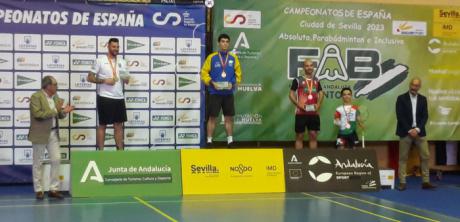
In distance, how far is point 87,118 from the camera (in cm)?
1088

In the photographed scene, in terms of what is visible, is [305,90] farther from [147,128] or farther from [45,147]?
[45,147]

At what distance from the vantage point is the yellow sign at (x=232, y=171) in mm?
9742

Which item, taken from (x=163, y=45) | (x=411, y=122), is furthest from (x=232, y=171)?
(x=411, y=122)

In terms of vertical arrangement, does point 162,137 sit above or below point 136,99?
below

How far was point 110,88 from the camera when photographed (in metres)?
10.1

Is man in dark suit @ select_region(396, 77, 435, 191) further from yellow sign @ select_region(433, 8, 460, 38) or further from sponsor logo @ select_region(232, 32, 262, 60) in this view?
sponsor logo @ select_region(232, 32, 262, 60)

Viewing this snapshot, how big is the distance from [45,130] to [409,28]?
7274 mm

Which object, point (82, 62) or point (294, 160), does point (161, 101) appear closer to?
point (82, 62)

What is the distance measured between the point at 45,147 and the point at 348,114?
5312 mm

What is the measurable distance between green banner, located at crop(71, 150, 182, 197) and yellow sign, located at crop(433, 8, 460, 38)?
19.8 ft

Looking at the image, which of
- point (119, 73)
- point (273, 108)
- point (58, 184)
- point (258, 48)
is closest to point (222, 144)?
point (273, 108)

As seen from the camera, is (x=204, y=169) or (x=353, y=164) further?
(x=353, y=164)

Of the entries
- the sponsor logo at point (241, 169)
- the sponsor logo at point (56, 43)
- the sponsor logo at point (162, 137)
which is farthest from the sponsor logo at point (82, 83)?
the sponsor logo at point (241, 169)

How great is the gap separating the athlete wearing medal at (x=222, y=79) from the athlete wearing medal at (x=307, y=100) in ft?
3.88
